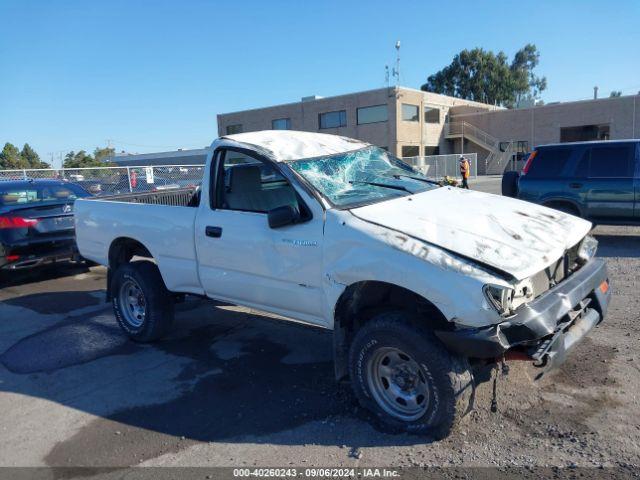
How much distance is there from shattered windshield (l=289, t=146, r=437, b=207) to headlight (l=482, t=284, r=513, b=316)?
1.33 meters

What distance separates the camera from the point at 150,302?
5359mm

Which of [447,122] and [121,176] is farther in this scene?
[447,122]

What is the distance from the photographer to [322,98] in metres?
41.7

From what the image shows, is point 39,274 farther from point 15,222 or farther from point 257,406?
point 257,406

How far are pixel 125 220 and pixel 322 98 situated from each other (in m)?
37.8

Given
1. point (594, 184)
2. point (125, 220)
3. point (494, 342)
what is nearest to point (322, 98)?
point (594, 184)

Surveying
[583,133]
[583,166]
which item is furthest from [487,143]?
[583,166]

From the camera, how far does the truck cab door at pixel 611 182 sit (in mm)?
9172

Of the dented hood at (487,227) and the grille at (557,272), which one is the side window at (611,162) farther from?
the grille at (557,272)

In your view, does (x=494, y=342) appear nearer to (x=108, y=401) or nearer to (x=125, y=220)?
(x=108, y=401)

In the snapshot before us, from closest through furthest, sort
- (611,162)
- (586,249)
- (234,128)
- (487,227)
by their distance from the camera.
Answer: (487,227) < (586,249) < (611,162) < (234,128)

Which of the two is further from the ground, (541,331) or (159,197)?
(159,197)

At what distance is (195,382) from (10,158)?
6521 centimetres

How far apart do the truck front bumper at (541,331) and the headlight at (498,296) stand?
0.29 feet
